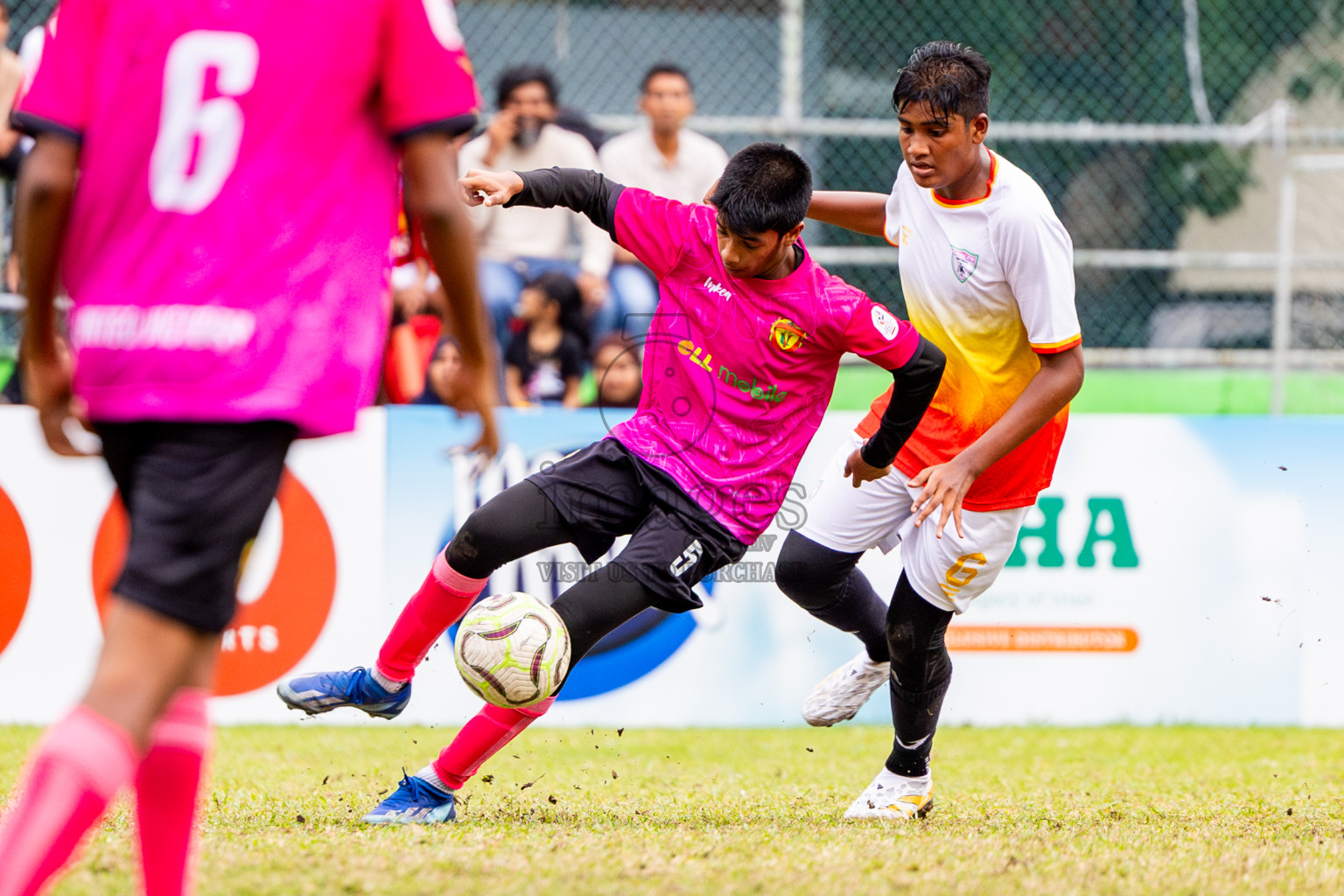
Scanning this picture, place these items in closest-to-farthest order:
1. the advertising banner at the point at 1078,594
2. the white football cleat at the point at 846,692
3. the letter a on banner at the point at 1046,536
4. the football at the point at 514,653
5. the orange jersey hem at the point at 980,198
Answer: the football at the point at 514,653
the orange jersey hem at the point at 980,198
the white football cleat at the point at 846,692
the advertising banner at the point at 1078,594
the letter a on banner at the point at 1046,536

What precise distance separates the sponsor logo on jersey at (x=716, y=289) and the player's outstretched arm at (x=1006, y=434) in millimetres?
791

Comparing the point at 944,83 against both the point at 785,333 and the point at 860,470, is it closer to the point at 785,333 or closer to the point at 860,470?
the point at 785,333

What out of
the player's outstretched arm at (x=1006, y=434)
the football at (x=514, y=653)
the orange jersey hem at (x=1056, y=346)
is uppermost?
the orange jersey hem at (x=1056, y=346)

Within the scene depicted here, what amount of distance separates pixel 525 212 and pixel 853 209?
155 inches

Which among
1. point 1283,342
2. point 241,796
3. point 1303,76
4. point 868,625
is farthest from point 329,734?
point 1303,76

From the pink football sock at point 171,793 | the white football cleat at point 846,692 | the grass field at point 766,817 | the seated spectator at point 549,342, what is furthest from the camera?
the seated spectator at point 549,342

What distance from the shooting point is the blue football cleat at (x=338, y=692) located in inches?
159

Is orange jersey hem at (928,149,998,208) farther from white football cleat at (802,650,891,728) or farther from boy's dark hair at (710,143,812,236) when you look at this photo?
white football cleat at (802,650,891,728)

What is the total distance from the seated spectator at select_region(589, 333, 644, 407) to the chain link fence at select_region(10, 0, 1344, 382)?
2014 millimetres

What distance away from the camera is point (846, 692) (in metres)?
4.97

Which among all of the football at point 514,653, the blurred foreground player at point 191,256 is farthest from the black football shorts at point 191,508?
the football at point 514,653

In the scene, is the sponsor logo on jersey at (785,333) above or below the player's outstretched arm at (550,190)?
below

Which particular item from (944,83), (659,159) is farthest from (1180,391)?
(944,83)

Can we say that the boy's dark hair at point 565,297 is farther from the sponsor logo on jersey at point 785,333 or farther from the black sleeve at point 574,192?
the sponsor logo on jersey at point 785,333
